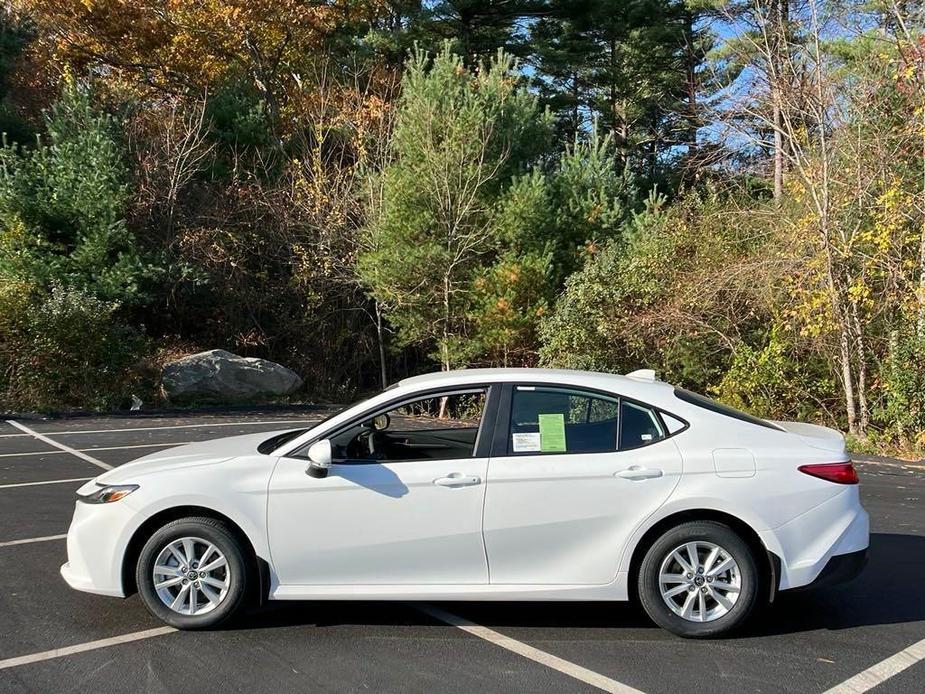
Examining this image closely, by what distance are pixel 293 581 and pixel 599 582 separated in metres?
1.69

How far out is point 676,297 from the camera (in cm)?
1537

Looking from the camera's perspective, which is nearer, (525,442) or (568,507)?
(568,507)

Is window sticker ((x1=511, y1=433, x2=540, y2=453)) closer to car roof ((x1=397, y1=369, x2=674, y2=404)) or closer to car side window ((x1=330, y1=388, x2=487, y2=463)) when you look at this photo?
car side window ((x1=330, y1=388, x2=487, y2=463))

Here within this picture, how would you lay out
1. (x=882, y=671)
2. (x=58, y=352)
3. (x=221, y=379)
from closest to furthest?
(x=882, y=671)
(x=58, y=352)
(x=221, y=379)

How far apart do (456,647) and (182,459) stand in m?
1.95

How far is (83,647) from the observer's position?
450 cm

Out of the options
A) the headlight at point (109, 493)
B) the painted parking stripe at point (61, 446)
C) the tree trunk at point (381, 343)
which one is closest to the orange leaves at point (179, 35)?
the tree trunk at point (381, 343)

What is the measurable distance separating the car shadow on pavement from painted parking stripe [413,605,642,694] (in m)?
0.07

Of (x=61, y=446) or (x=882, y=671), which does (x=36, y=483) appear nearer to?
(x=61, y=446)

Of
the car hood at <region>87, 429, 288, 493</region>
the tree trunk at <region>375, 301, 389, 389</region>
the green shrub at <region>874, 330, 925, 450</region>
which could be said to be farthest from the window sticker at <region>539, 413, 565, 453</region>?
the tree trunk at <region>375, 301, 389, 389</region>

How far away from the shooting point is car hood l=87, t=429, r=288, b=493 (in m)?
4.86

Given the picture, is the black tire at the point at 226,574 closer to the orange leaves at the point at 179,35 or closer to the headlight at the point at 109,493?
the headlight at the point at 109,493

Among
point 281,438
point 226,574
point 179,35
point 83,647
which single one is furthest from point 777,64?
point 179,35

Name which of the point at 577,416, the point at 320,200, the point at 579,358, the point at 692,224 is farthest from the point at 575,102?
the point at 577,416
